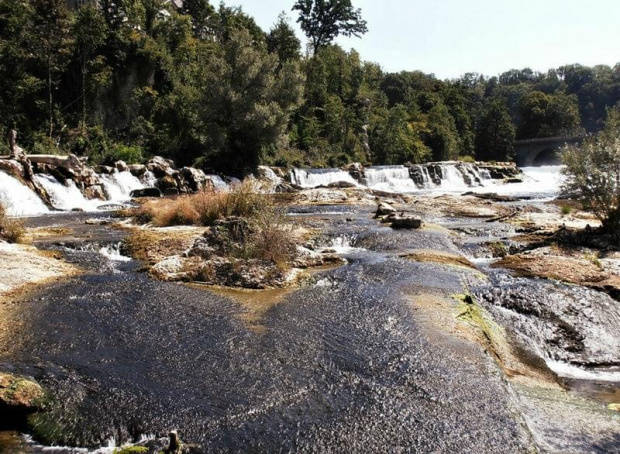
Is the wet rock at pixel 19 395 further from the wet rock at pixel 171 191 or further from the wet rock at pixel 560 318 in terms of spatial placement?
the wet rock at pixel 171 191

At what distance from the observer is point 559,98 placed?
80.9 metres

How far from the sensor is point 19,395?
4055 mm

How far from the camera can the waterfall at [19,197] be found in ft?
56.5

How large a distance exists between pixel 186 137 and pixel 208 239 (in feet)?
84.6

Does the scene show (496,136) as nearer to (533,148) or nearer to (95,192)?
(533,148)

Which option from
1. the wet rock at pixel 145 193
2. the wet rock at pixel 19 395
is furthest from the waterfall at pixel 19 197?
the wet rock at pixel 19 395

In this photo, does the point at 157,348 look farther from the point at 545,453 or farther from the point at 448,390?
the point at 545,453

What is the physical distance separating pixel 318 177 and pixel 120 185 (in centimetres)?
1403

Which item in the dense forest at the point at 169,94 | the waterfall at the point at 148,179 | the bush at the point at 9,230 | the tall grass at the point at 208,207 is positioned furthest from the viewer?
the dense forest at the point at 169,94

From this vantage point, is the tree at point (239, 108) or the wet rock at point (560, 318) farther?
the tree at point (239, 108)

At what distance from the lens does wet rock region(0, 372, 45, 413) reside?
3.99 metres

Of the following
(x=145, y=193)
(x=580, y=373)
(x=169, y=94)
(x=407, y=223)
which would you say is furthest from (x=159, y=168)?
(x=580, y=373)

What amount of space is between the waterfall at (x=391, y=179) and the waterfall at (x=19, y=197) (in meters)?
22.5

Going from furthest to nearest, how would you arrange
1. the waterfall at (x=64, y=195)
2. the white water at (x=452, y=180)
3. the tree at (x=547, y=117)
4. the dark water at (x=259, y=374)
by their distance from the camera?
the tree at (x=547, y=117)
the white water at (x=452, y=180)
the waterfall at (x=64, y=195)
the dark water at (x=259, y=374)
